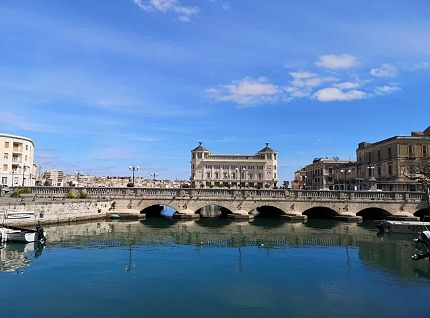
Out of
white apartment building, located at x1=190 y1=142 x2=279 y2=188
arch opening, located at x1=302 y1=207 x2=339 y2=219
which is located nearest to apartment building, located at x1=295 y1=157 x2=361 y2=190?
white apartment building, located at x1=190 y1=142 x2=279 y2=188

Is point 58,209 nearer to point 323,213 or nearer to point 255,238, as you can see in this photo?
point 255,238

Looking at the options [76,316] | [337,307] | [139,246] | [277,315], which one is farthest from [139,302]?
[139,246]

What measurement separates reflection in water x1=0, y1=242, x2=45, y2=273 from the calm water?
58mm

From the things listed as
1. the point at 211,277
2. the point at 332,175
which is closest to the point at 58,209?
the point at 211,277

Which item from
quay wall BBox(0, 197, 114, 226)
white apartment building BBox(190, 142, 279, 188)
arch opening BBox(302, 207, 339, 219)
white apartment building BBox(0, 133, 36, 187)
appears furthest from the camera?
white apartment building BBox(190, 142, 279, 188)

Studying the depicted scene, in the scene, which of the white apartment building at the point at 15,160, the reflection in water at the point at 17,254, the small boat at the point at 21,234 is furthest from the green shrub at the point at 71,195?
the white apartment building at the point at 15,160

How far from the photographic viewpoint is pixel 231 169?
102500 millimetres

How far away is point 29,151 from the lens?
72.4 metres

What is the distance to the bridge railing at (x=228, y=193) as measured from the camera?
43.0 meters

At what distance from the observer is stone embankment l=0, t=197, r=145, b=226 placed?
29.6 metres

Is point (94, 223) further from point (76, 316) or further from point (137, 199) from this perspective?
point (76, 316)

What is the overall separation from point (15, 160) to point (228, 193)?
47.8 metres

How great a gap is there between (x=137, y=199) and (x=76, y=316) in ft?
103

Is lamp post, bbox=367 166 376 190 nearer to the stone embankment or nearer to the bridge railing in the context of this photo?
the bridge railing
